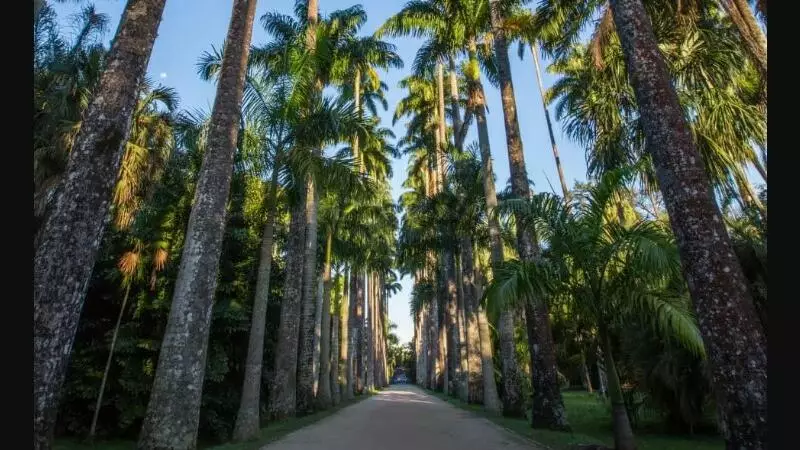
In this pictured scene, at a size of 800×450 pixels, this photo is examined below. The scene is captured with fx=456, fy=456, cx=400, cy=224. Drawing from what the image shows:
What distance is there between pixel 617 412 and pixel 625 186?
4279 mm

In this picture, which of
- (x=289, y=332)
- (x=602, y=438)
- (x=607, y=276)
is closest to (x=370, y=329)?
(x=289, y=332)

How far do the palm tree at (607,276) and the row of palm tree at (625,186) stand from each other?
29mm

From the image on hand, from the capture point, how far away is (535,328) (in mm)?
12250

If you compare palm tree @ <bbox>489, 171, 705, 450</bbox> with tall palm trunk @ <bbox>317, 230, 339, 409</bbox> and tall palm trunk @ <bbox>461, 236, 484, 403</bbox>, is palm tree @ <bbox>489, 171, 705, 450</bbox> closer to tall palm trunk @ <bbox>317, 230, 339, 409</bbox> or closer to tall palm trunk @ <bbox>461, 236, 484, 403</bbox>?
tall palm trunk @ <bbox>461, 236, 484, 403</bbox>

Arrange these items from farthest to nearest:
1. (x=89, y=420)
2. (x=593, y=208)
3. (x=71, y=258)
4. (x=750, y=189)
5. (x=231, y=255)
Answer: (x=231, y=255) < (x=89, y=420) < (x=750, y=189) < (x=593, y=208) < (x=71, y=258)

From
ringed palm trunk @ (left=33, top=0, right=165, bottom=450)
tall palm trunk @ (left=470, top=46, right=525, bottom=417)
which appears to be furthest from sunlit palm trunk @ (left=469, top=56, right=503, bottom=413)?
ringed palm trunk @ (left=33, top=0, right=165, bottom=450)

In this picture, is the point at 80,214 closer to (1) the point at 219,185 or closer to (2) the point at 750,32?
(1) the point at 219,185

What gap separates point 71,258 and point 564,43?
52.8ft

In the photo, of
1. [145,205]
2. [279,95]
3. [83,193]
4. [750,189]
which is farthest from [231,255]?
[750,189]

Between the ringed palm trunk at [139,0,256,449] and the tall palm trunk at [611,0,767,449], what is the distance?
23.8ft

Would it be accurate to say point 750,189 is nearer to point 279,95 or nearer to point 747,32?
point 747,32

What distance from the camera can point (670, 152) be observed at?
625 centimetres

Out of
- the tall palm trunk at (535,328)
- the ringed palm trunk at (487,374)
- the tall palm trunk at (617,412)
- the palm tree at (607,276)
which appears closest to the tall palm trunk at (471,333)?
the ringed palm trunk at (487,374)

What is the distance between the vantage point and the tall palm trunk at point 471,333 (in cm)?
2120
